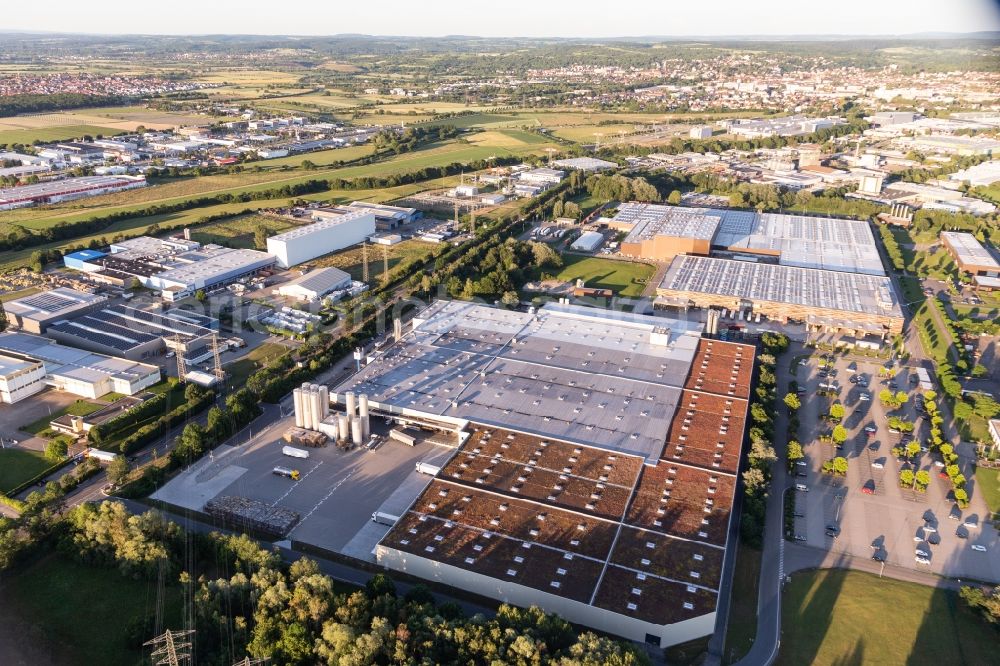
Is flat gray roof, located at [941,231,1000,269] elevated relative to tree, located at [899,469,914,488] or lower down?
elevated

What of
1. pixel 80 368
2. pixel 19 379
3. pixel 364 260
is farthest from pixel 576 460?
pixel 364 260

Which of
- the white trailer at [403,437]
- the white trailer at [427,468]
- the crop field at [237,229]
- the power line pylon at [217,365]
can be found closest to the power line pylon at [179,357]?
the power line pylon at [217,365]

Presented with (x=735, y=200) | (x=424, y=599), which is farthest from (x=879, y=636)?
(x=735, y=200)

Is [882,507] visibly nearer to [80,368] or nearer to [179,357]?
[179,357]

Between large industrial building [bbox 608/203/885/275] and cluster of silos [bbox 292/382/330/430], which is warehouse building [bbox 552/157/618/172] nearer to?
large industrial building [bbox 608/203/885/275]

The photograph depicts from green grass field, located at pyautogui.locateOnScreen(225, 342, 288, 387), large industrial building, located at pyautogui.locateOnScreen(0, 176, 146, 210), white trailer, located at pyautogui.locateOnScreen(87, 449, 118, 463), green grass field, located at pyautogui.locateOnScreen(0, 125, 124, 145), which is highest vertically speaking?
green grass field, located at pyautogui.locateOnScreen(0, 125, 124, 145)

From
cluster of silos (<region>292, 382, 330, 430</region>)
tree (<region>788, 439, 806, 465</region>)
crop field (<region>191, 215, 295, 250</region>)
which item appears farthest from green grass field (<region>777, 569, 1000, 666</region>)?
crop field (<region>191, 215, 295, 250</region>)
